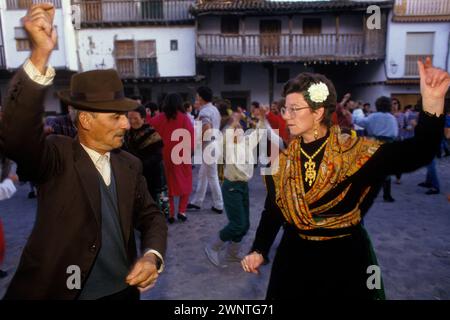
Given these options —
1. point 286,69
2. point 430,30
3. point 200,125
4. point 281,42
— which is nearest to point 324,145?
point 200,125

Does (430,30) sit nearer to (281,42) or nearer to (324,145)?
(281,42)

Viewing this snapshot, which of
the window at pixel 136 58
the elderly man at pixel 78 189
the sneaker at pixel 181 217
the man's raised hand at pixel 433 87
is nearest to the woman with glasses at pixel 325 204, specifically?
the man's raised hand at pixel 433 87

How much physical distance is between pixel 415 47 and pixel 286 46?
7.33 metres

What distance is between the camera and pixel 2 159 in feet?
9.80

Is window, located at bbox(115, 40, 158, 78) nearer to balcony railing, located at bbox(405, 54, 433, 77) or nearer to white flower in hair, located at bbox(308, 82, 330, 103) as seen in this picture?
balcony railing, located at bbox(405, 54, 433, 77)

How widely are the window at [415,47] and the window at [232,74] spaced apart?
374 inches

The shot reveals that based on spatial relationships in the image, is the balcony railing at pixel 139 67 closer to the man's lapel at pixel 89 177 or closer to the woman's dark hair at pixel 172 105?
the woman's dark hair at pixel 172 105

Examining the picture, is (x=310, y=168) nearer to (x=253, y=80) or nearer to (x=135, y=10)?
(x=253, y=80)

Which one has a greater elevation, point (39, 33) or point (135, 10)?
point (135, 10)

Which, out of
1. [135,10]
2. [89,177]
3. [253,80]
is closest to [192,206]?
[89,177]

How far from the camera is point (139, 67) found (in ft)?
68.7

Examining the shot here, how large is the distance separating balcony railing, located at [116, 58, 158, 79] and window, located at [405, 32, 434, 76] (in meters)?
14.4

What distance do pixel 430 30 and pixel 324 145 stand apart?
71.3ft

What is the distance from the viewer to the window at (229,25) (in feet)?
67.2
